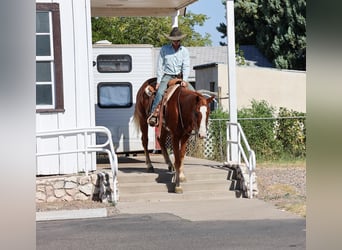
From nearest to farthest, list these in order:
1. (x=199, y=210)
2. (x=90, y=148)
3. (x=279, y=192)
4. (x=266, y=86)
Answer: (x=199, y=210), (x=90, y=148), (x=279, y=192), (x=266, y=86)

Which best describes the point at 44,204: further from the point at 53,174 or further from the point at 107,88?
the point at 107,88

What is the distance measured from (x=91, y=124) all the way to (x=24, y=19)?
11.1 meters

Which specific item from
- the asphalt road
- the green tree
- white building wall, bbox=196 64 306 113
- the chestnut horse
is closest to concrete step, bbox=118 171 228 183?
the chestnut horse

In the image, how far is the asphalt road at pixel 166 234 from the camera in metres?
8.27

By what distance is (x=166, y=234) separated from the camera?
9062 millimetres

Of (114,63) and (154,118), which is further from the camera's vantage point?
(114,63)

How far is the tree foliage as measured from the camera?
39.2 m

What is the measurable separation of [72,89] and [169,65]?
1729mm

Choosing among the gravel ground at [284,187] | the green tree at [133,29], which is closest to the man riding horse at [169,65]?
the gravel ground at [284,187]

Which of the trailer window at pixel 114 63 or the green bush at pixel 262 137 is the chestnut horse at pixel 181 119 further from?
the green bush at pixel 262 137

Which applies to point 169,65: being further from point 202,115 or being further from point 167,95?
point 202,115

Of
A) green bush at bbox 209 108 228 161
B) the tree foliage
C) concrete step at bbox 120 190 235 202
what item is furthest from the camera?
the tree foliage

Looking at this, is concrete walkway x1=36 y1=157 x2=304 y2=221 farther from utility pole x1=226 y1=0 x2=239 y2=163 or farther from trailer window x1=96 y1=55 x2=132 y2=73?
trailer window x1=96 y1=55 x2=132 y2=73

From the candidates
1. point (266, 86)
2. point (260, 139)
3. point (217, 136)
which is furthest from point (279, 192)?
point (266, 86)
